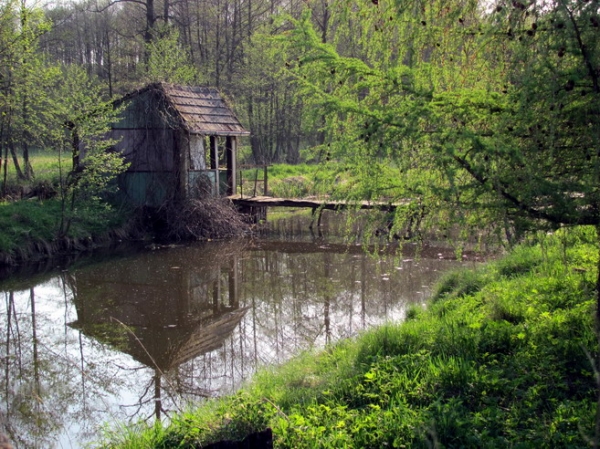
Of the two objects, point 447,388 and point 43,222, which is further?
point 43,222

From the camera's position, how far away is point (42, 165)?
22766mm

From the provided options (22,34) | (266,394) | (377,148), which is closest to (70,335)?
(266,394)

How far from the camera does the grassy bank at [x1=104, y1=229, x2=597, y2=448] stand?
3.66m

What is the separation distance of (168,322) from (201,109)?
30.7 ft

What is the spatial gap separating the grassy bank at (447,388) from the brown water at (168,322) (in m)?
1.04

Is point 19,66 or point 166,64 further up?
point 166,64

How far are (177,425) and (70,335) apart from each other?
4989 millimetres

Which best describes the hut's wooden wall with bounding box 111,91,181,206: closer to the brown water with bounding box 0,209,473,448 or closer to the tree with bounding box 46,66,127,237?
the tree with bounding box 46,66,127,237

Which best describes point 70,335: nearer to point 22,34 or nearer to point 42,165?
point 22,34

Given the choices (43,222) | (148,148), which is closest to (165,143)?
(148,148)

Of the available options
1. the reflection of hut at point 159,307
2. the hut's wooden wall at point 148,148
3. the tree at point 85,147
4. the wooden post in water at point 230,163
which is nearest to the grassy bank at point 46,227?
the tree at point 85,147

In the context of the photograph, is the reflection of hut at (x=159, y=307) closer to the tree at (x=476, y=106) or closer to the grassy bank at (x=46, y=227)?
the grassy bank at (x=46, y=227)

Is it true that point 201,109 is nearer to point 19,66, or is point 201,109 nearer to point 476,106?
point 19,66

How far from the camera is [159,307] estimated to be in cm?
979
